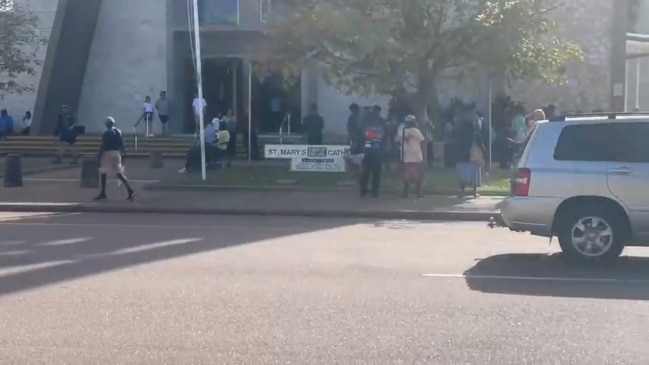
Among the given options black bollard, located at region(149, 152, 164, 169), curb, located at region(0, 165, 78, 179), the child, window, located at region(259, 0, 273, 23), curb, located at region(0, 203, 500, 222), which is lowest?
curb, located at region(0, 203, 500, 222)

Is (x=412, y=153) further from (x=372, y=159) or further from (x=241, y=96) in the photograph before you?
(x=241, y=96)

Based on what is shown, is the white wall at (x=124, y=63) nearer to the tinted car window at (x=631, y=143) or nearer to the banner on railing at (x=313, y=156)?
the banner on railing at (x=313, y=156)

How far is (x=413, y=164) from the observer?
863 inches

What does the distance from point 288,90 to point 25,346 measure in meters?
31.9

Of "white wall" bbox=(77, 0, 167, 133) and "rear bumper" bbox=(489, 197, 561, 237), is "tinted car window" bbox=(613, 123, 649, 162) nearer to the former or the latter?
"rear bumper" bbox=(489, 197, 561, 237)

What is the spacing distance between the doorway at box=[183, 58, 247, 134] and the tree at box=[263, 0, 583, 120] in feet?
46.6

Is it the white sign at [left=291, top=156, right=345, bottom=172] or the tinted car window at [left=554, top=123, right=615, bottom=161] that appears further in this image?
the white sign at [left=291, top=156, right=345, bottom=172]

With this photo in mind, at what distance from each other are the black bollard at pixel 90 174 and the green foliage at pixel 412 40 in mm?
5268

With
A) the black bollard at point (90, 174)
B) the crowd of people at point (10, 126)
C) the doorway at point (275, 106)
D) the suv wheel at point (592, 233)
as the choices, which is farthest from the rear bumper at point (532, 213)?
the crowd of people at point (10, 126)

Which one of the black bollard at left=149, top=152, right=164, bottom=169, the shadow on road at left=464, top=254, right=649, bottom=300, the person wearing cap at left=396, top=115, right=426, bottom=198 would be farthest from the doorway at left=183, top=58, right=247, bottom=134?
the shadow on road at left=464, top=254, right=649, bottom=300

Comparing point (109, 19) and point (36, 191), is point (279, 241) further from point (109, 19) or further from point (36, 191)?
point (109, 19)

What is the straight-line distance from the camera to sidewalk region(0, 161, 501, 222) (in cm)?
2072

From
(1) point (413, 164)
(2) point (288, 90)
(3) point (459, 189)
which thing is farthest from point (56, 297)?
(2) point (288, 90)

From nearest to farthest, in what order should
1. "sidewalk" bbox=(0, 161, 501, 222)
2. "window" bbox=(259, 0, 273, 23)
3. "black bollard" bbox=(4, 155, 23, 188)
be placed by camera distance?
"sidewalk" bbox=(0, 161, 501, 222), "black bollard" bbox=(4, 155, 23, 188), "window" bbox=(259, 0, 273, 23)
